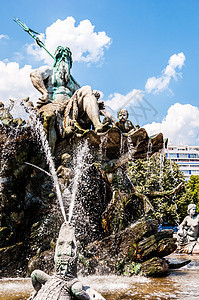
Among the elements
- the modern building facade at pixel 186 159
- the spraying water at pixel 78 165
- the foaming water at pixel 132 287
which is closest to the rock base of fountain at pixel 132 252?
the foaming water at pixel 132 287

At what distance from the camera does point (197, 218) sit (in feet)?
41.7

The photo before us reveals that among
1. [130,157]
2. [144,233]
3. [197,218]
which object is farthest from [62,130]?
[197,218]

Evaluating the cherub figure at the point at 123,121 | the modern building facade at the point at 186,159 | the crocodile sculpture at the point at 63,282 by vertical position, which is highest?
the modern building facade at the point at 186,159

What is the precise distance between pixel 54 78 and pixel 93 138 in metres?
3.31

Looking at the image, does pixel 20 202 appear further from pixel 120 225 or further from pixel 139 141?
pixel 139 141

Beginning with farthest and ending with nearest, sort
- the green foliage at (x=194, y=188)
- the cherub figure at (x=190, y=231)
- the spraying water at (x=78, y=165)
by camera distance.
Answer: the green foliage at (x=194, y=188), the cherub figure at (x=190, y=231), the spraying water at (x=78, y=165)

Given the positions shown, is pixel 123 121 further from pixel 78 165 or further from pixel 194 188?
pixel 194 188

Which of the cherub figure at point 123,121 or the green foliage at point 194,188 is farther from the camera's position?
the green foliage at point 194,188

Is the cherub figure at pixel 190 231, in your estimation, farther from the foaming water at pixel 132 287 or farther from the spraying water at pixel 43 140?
the spraying water at pixel 43 140

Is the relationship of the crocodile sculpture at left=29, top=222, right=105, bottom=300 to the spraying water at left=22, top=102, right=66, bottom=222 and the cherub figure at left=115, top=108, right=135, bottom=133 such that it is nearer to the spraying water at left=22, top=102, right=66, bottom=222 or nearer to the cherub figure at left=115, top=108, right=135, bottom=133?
the spraying water at left=22, top=102, right=66, bottom=222

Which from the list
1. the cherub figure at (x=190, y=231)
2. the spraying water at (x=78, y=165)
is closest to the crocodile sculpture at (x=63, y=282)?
the spraying water at (x=78, y=165)

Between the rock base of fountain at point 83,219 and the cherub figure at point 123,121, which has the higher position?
the cherub figure at point 123,121

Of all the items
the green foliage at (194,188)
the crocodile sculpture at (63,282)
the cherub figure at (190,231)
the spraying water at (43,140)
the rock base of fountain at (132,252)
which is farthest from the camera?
the green foliage at (194,188)

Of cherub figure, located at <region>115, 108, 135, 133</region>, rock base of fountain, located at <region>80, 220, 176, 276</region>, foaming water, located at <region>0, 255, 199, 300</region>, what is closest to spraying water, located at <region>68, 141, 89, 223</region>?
cherub figure, located at <region>115, 108, 135, 133</region>
